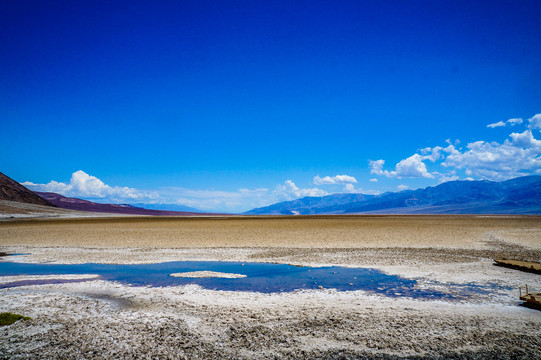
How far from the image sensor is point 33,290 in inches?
398

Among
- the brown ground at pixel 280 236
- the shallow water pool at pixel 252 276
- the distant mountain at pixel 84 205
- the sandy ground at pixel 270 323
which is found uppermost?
the distant mountain at pixel 84 205

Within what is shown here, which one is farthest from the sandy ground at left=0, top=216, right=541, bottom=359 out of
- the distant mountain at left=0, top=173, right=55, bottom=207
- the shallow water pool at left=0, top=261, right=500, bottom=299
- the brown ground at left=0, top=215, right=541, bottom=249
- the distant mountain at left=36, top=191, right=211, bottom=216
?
the distant mountain at left=36, top=191, right=211, bottom=216

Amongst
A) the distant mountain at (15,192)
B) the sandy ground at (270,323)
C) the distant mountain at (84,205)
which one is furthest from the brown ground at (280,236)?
the distant mountain at (84,205)

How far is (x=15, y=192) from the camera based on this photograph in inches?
4274

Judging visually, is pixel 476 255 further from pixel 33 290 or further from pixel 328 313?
pixel 33 290

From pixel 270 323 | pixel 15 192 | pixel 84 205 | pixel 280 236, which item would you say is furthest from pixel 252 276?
pixel 84 205

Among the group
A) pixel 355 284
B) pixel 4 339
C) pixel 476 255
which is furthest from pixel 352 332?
pixel 476 255

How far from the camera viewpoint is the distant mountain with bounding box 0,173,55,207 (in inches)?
4099

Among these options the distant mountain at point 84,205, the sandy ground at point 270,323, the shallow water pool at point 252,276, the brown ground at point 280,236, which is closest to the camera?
the sandy ground at point 270,323

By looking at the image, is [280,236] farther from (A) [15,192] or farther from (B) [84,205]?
(B) [84,205]

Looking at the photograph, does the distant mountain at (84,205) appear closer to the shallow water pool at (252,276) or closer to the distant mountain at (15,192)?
the distant mountain at (15,192)

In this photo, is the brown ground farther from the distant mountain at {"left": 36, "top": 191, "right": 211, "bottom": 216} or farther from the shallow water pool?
the distant mountain at {"left": 36, "top": 191, "right": 211, "bottom": 216}

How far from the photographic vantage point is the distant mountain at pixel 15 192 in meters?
104

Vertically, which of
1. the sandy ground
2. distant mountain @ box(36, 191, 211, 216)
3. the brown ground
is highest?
distant mountain @ box(36, 191, 211, 216)
